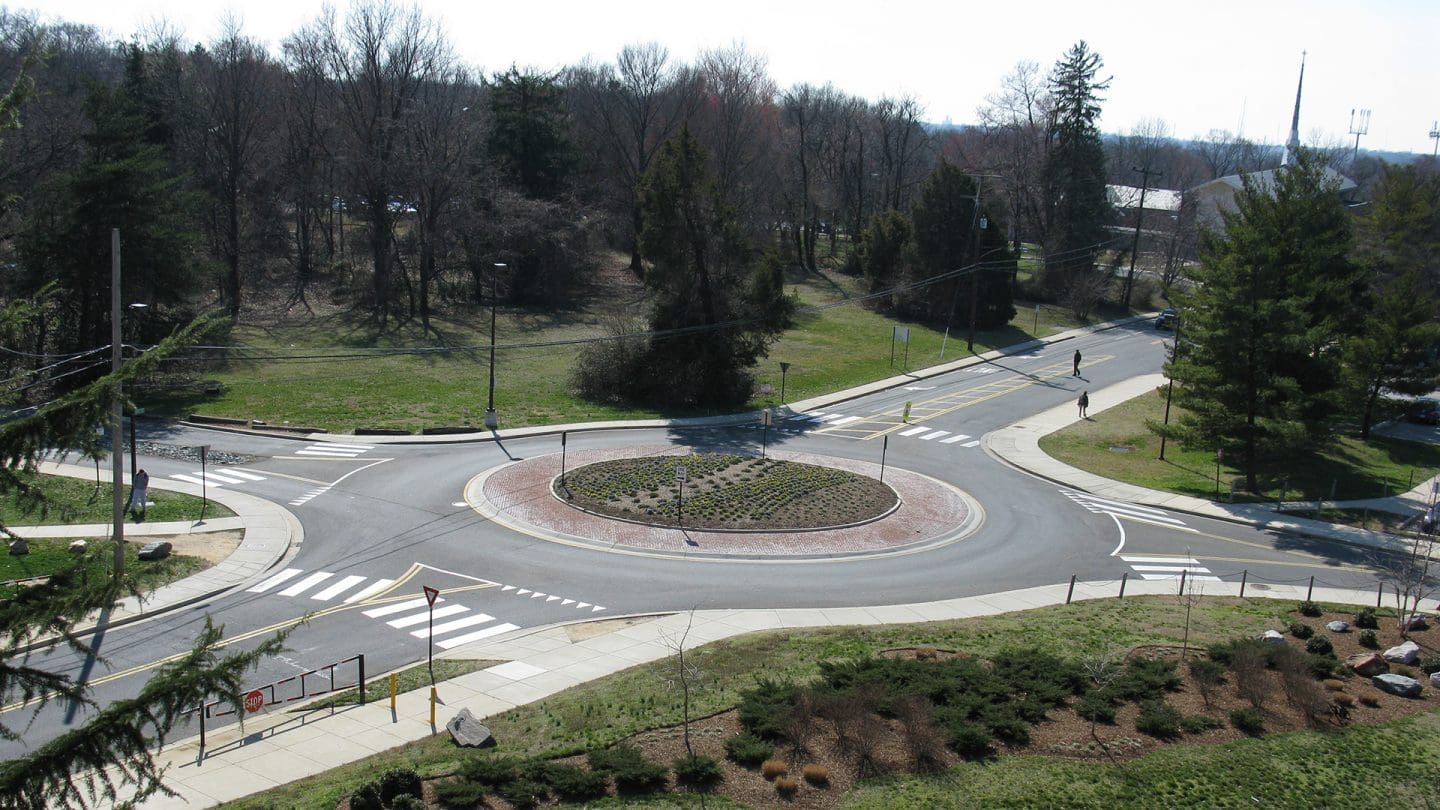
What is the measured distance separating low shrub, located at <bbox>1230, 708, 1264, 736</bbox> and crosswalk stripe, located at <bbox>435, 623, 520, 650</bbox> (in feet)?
49.6

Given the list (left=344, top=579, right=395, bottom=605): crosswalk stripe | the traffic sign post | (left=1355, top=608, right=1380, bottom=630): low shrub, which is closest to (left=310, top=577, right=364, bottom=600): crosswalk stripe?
(left=344, top=579, right=395, bottom=605): crosswalk stripe

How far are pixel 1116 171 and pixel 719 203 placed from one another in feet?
367

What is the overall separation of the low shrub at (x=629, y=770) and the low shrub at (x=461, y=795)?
70.4 inches

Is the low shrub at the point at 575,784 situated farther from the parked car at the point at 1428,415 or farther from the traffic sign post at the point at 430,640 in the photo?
the parked car at the point at 1428,415

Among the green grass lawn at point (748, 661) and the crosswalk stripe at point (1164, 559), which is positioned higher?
the green grass lawn at point (748, 661)

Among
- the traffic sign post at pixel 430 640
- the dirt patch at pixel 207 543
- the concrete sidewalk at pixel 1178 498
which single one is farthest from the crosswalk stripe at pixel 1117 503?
the dirt patch at pixel 207 543

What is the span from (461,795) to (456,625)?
10469 millimetres

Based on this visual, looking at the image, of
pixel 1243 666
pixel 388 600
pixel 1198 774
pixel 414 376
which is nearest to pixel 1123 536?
pixel 1243 666

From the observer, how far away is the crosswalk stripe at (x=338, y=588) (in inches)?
1005

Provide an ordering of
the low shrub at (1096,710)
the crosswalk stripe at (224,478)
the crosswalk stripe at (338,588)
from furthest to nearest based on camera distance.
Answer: the crosswalk stripe at (224,478), the crosswalk stripe at (338,588), the low shrub at (1096,710)

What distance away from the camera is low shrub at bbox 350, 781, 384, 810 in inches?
529

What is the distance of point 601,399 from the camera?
49656 mm

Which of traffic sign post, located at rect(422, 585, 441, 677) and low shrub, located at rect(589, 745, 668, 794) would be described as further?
traffic sign post, located at rect(422, 585, 441, 677)

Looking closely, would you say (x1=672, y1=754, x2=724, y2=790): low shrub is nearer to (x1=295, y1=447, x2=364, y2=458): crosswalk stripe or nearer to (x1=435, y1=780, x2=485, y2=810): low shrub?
(x1=435, y1=780, x2=485, y2=810): low shrub
